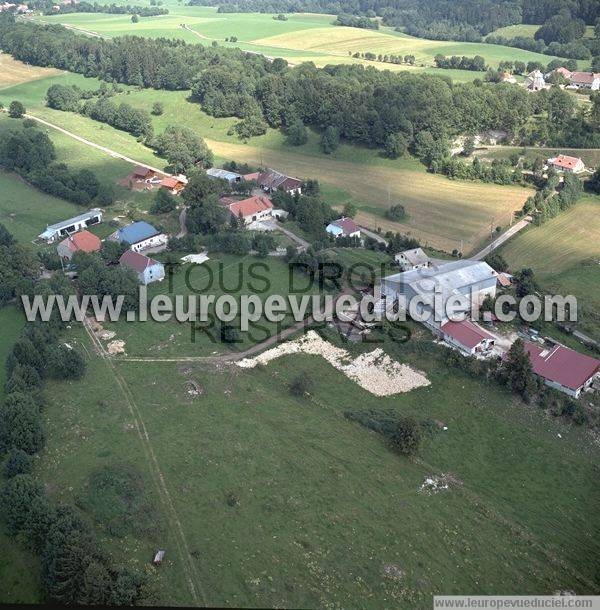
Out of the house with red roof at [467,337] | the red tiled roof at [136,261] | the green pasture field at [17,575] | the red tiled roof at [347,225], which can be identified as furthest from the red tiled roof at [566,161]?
the green pasture field at [17,575]

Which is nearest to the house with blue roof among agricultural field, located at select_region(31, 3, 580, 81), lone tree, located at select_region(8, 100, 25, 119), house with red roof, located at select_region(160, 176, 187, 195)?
house with red roof, located at select_region(160, 176, 187, 195)

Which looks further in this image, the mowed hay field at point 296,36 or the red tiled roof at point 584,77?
the mowed hay field at point 296,36

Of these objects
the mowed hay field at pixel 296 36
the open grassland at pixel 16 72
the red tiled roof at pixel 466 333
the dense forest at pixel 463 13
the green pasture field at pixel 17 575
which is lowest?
the green pasture field at pixel 17 575

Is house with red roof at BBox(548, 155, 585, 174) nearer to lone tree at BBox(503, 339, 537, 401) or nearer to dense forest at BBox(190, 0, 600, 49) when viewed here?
lone tree at BBox(503, 339, 537, 401)

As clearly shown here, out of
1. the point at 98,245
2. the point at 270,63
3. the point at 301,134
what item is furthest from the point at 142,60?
the point at 98,245

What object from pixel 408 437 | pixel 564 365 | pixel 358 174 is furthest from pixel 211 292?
pixel 358 174

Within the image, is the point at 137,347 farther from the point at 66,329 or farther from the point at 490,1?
the point at 490,1

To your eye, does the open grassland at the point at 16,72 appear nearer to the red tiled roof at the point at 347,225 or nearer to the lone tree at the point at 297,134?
the lone tree at the point at 297,134
